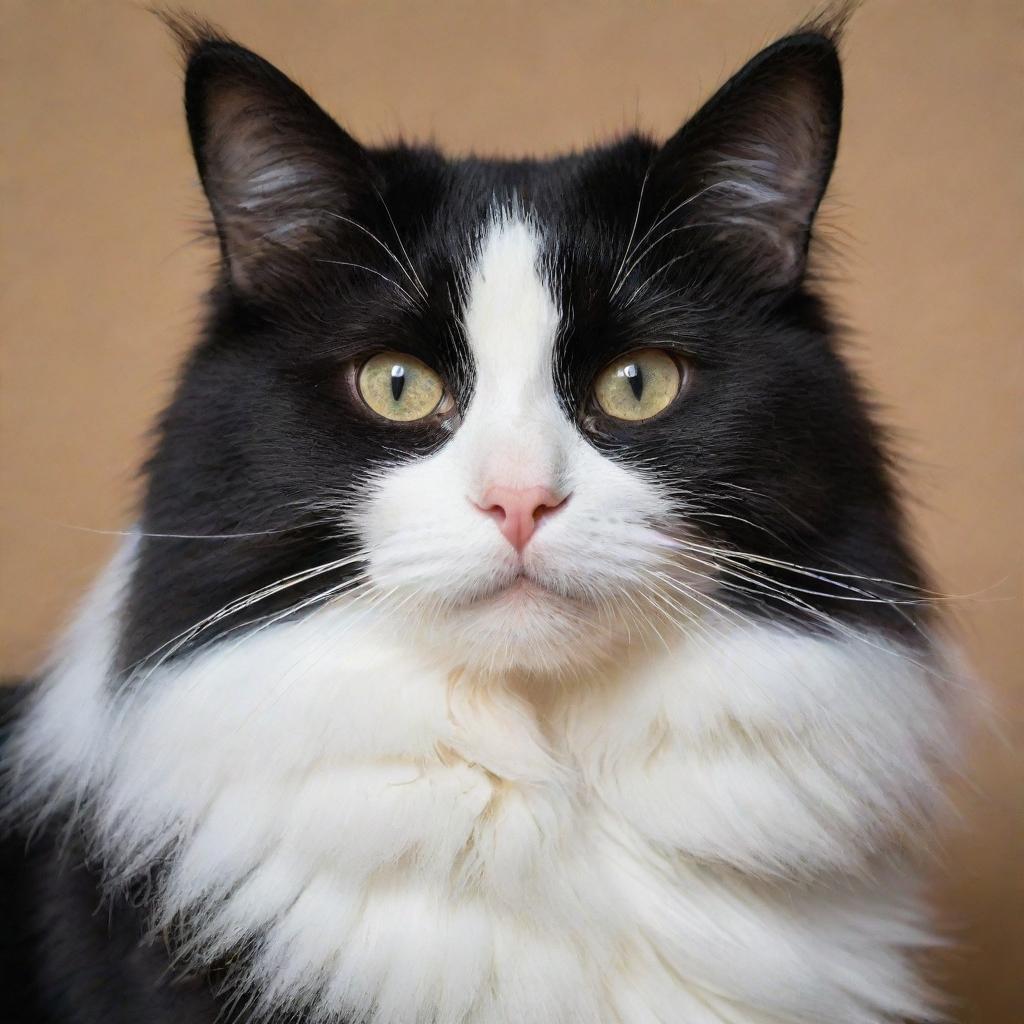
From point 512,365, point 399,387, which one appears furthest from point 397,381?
point 512,365

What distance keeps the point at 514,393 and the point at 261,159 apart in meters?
0.49

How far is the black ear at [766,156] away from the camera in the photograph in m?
1.69

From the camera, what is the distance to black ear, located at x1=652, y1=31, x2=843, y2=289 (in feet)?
5.53

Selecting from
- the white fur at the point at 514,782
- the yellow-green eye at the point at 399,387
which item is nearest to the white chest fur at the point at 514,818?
the white fur at the point at 514,782

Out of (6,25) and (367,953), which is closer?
(367,953)

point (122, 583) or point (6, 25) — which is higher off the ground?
point (6, 25)

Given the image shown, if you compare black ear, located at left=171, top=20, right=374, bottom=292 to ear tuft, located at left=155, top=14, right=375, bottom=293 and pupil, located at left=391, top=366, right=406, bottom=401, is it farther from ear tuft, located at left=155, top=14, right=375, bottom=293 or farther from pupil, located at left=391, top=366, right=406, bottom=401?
pupil, located at left=391, top=366, right=406, bottom=401

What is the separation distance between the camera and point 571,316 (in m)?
1.62

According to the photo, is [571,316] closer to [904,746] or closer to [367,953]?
[904,746]

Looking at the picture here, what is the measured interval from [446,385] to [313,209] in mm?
327

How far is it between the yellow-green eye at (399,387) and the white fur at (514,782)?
8cm

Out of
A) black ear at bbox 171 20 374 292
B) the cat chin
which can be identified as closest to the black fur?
black ear at bbox 171 20 374 292

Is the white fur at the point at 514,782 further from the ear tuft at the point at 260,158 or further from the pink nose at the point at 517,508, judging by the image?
the ear tuft at the point at 260,158

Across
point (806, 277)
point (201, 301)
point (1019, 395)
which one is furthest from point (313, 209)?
point (1019, 395)
